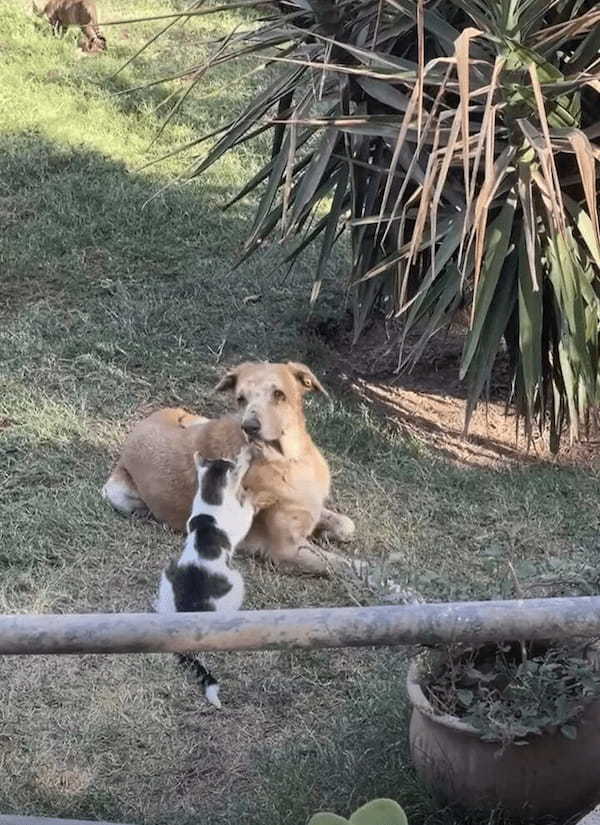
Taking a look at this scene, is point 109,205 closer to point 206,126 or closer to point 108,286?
point 108,286

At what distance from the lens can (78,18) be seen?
11.3 m

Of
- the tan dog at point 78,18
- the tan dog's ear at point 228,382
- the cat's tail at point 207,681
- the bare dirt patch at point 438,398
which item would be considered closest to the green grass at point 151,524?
the cat's tail at point 207,681

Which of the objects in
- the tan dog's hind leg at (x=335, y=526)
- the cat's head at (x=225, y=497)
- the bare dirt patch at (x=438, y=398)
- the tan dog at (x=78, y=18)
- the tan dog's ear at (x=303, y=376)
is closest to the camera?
the cat's head at (x=225, y=497)

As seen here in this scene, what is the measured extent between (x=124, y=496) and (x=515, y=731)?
121 inches

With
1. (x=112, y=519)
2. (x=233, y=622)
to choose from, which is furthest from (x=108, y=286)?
(x=233, y=622)

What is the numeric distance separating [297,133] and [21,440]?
2.18 meters

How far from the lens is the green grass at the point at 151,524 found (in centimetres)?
379

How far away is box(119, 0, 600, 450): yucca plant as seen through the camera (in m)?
5.16

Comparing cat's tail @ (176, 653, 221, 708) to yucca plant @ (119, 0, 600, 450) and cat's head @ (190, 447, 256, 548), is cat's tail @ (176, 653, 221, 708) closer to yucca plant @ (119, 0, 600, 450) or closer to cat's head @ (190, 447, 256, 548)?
cat's head @ (190, 447, 256, 548)

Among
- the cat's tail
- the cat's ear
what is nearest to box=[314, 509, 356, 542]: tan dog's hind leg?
the cat's ear

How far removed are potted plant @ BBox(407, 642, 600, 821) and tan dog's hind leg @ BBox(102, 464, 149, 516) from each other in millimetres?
2610

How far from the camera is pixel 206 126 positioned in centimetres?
1028

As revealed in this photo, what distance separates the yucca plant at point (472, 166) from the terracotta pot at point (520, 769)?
84.7 inches

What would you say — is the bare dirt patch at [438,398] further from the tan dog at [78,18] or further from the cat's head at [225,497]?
the tan dog at [78,18]
